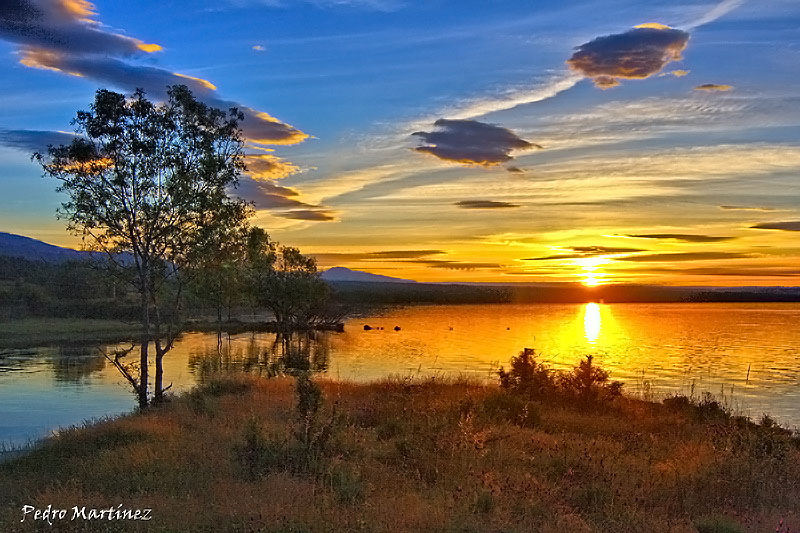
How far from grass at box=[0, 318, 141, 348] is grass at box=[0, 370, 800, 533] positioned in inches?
1814

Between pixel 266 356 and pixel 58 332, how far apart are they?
85.1ft

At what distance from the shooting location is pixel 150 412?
1938 centimetres

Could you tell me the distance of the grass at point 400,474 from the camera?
959 cm

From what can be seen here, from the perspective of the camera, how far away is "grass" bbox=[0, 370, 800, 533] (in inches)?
378

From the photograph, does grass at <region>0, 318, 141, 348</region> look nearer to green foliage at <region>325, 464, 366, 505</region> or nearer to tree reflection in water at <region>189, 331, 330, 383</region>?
tree reflection in water at <region>189, 331, 330, 383</region>

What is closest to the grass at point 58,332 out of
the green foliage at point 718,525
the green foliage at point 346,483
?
the green foliage at point 346,483

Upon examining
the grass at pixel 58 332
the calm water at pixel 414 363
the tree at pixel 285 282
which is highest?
the tree at pixel 285 282

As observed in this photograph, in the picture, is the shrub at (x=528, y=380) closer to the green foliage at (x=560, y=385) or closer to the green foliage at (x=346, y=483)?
the green foliage at (x=560, y=385)

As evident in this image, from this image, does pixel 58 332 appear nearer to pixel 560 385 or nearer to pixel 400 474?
pixel 560 385

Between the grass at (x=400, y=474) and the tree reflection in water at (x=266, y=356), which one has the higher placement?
the grass at (x=400, y=474)

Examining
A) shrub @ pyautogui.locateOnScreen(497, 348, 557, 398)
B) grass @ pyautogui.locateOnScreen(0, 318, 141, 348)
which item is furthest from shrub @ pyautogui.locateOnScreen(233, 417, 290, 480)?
grass @ pyautogui.locateOnScreen(0, 318, 141, 348)

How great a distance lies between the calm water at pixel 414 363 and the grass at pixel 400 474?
9.38 metres

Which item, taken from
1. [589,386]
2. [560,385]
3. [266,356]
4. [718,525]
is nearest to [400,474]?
[718,525]

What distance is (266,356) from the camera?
5312 cm
